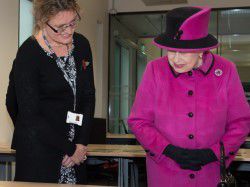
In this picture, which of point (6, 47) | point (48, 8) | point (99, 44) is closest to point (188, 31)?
point (48, 8)

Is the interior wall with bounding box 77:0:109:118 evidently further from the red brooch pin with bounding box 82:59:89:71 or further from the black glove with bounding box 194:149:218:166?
the black glove with bounding box 194:149:218:166

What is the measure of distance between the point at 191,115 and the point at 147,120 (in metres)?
0.19

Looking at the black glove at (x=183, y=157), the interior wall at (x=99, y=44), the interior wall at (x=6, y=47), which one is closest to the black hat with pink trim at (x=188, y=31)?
the black glove at (x=183, y=157)

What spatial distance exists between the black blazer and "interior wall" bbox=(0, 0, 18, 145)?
2.66 meters

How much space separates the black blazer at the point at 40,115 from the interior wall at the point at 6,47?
8.72ft

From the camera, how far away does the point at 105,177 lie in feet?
16.0

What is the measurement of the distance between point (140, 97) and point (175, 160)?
0.31m

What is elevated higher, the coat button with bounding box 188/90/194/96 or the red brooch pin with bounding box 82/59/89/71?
the red brooch pin with bounding box 82/59/89/71

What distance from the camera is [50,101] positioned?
2082mm

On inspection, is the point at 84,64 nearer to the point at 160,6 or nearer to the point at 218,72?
the point at 218,72

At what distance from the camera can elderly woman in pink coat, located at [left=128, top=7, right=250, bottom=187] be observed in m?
1.67

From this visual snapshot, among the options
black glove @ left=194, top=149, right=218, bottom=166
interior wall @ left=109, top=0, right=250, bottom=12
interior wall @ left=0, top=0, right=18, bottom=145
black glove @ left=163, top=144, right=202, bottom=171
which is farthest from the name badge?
interior wall @ left=109, top=0, right=250, bottom=12

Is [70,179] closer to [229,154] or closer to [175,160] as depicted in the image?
[175,160]

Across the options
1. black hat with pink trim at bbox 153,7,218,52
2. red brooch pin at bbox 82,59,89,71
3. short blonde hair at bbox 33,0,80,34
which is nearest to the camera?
black hat with pink trim at bbox 153,7,218,52
